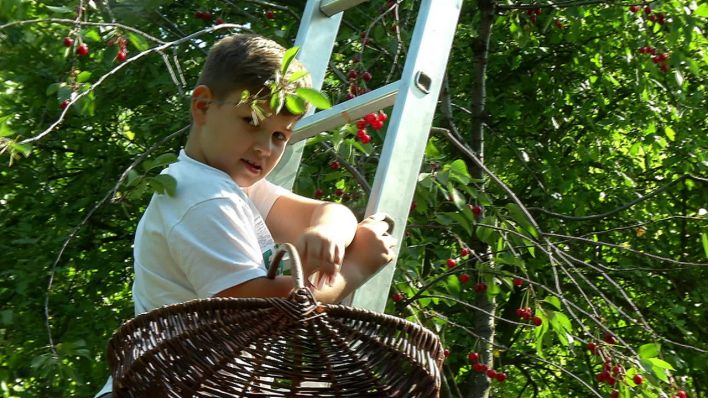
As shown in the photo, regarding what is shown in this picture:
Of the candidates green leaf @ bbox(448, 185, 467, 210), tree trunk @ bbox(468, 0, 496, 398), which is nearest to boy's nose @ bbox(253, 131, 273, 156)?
green leaf @ bbox(448, 185, 467, 210)

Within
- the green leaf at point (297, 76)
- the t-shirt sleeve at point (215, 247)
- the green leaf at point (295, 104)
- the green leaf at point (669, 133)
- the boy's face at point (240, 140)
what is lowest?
the t-shirt sleeve at point (215, 247)

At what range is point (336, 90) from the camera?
3.55 m

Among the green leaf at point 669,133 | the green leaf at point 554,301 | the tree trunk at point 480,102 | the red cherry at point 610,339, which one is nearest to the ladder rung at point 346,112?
the green leaf at point 554,301

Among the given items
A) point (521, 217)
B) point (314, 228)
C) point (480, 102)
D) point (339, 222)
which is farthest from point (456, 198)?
point (480, 102)

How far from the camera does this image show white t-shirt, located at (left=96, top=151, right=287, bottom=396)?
5.89 feet

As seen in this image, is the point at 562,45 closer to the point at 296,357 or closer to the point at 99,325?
the point at 99,325

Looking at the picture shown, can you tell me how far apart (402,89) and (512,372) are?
17.3 feet

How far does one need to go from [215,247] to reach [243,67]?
0.43 metres

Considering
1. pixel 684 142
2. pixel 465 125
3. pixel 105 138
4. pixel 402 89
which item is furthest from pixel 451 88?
pixel 402 89

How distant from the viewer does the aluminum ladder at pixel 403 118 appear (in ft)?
6.97

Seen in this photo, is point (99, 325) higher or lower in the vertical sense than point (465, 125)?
lower

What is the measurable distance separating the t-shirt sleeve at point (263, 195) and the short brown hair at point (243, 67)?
0.31 metres

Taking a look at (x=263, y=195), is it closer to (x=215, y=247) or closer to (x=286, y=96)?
(x=286, y=96)

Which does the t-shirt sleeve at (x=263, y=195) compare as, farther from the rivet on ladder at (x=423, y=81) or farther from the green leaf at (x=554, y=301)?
the green leaf at (x=554, y=301)
